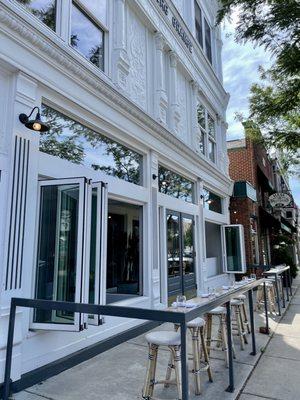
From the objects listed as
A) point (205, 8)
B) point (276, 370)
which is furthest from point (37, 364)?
point (205, 8)

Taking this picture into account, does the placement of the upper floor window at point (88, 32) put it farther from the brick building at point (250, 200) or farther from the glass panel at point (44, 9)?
the brick building at point (250, 200)

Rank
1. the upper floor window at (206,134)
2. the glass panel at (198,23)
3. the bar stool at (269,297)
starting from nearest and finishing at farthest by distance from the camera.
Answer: the bar stool at (269,297) < the upper floor window at (206,134) < the glass panel at (198,23)

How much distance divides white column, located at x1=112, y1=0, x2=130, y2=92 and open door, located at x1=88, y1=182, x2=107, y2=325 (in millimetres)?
2702

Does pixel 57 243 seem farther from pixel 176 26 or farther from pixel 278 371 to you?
pixel 176 26

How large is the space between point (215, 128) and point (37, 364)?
11.4m

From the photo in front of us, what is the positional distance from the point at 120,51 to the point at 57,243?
4091mm

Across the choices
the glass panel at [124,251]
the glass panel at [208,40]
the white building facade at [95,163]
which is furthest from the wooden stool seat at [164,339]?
the glass panel at [208,40]

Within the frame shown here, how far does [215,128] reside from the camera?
13578 millimetres

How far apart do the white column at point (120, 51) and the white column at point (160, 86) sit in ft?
4.77

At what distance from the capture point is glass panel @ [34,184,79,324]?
4504 mm

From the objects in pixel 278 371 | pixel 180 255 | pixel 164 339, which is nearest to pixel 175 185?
pixel 180 255

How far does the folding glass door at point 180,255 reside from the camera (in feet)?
28.0

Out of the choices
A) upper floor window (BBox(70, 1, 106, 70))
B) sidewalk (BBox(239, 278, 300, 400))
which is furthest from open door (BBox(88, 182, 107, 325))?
upper floor window (BBox(70, 1, 106, 70))

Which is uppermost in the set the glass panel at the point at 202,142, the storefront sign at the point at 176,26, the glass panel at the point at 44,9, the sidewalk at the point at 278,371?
the storefront sign at the point at 176,26
